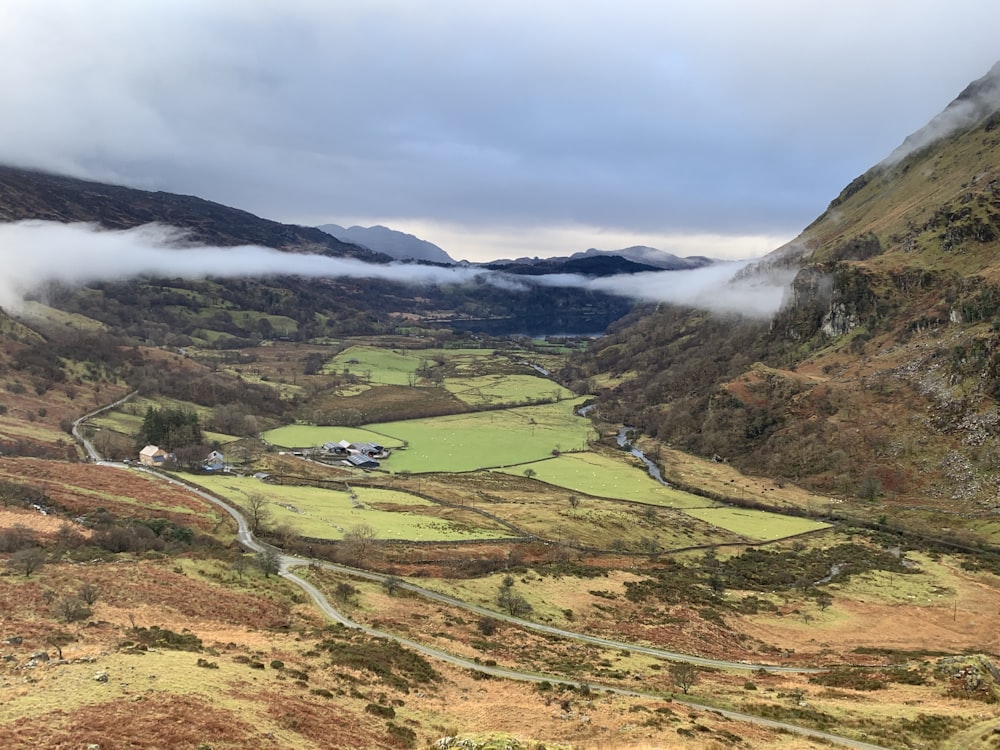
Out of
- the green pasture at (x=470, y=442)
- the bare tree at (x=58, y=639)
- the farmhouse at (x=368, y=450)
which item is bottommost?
the farmhouse at (x=368, y=450)

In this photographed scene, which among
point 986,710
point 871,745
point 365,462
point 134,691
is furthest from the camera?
point 365,462

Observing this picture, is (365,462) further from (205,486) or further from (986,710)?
(986,710)

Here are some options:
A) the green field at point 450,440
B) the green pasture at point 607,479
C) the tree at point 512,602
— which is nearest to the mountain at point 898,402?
the green pasture at point 607,479

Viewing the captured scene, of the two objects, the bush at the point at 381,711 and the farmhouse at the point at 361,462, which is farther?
the farmhouse at the point at 361,462

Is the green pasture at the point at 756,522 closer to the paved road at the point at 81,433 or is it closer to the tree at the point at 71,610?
the tree at the point at 71,610

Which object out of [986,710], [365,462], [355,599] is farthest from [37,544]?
[365,462]

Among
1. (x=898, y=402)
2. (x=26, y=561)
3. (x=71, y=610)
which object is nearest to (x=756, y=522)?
(x=898, y=402)
